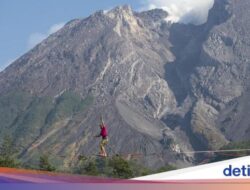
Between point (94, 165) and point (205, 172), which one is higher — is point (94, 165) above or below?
above

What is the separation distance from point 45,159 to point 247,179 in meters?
78.0

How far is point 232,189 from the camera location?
11812mm

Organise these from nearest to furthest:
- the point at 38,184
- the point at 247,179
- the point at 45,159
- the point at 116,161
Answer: the point at 38,184 < the point at 247,179 < the point at 116,161 < the point at 45,159

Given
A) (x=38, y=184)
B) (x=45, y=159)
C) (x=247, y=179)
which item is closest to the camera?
(x=38, y=184)

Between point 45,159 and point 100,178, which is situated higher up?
point 45,159

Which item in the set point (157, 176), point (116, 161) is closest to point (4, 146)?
point (116, 161)

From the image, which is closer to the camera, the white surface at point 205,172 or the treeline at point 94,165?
the white surface at point 205,172

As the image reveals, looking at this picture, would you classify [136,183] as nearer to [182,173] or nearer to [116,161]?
[182,173]

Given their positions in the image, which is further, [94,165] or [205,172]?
[94,165]

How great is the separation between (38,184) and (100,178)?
1300 mm

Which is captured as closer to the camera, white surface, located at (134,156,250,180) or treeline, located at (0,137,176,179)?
white surface, located at (134,156,250,180)

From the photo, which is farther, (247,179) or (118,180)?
(247,179)

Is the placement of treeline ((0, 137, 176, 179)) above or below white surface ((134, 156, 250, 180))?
above

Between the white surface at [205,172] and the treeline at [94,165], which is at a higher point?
the treeline at [94,165]
